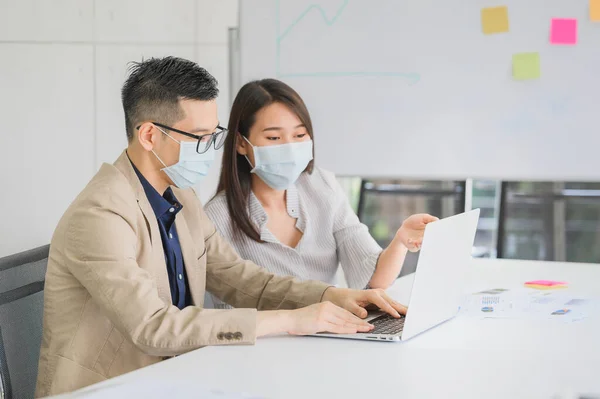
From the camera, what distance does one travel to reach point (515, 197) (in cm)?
361

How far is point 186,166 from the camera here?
1.64 meters

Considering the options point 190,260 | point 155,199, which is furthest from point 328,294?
point 155,199

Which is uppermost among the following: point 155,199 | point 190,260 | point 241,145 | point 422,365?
point 241,145

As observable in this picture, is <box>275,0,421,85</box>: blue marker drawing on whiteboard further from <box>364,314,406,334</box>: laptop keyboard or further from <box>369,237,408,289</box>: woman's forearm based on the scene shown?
<box>364,314,406,334</box>: laptop keyboard

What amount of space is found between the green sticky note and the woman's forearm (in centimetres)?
117

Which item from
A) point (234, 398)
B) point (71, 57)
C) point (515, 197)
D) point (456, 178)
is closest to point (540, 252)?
point (515, 197)

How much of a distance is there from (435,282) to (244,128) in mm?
915

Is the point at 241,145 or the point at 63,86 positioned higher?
the point at 63,86

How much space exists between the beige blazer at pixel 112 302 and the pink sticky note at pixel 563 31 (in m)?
1.71

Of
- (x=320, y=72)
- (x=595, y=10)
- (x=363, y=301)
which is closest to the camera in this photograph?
(x=363, y=301)

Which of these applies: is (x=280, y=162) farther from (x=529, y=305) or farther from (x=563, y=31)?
(x=563, y=31)

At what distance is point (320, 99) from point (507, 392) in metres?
2.13

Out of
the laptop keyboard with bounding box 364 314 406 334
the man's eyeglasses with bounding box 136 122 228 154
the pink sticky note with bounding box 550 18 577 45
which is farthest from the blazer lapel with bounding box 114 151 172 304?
the pink sticky note with bounding box 550 18 577 45

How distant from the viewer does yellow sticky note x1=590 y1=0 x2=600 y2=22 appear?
9.15 feet
